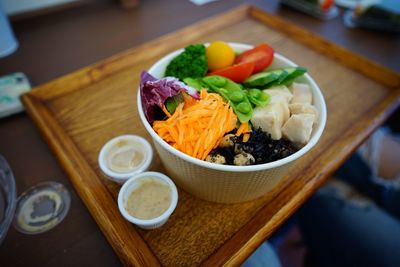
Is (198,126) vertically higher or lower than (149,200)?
higher

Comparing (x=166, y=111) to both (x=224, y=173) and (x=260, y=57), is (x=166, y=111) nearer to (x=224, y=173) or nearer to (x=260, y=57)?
(x=224, y=173)

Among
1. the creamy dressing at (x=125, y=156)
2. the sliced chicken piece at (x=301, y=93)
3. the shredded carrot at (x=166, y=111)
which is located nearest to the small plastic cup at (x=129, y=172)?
the creamy dressing at (x=125, y=156)

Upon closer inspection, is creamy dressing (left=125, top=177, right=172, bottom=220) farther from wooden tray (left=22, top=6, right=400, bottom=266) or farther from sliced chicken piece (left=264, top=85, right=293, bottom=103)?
sliced chicken piece (left=264, top=85, right=293, bottom=103)

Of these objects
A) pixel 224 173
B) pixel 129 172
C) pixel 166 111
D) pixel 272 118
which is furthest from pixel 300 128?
pixel 129 172

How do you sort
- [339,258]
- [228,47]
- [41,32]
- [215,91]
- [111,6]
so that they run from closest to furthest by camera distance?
[215,91] < [228,47] < [339,258] < [41,32] < [111,6]

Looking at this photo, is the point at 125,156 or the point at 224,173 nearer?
the point at 224,173

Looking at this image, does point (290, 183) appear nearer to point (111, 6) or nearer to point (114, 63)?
point (114, 63)

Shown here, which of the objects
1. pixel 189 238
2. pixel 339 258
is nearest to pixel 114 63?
pixel 189 238
